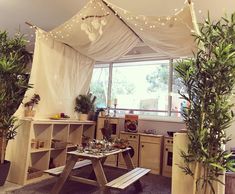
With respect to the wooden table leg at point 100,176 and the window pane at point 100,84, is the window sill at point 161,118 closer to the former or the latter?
the window pane at point 100,84

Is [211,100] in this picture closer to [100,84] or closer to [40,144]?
[40,144]

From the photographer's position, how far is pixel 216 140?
6.69 feet

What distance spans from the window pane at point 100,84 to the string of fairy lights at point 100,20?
227 centimetres

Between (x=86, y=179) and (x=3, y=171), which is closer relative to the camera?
(x=86, y=179)

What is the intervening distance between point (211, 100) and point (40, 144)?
2888 millimetres

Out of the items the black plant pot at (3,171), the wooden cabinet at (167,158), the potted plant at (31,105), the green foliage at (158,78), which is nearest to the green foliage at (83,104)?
the potted plant at (31,105)

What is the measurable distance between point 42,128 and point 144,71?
112 inches

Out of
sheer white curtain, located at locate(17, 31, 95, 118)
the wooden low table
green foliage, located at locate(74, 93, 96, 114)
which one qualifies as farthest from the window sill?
the wooden low table

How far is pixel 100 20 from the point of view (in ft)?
11.1

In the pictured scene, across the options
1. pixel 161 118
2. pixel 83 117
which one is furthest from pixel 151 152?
pixel 83 117

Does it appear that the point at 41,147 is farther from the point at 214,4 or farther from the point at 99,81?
the point at 214,4

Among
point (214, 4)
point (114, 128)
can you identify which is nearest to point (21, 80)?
point (114, 128)

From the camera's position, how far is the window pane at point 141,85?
5.21 metres

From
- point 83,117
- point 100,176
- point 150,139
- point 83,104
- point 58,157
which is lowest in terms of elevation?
point 58,157
